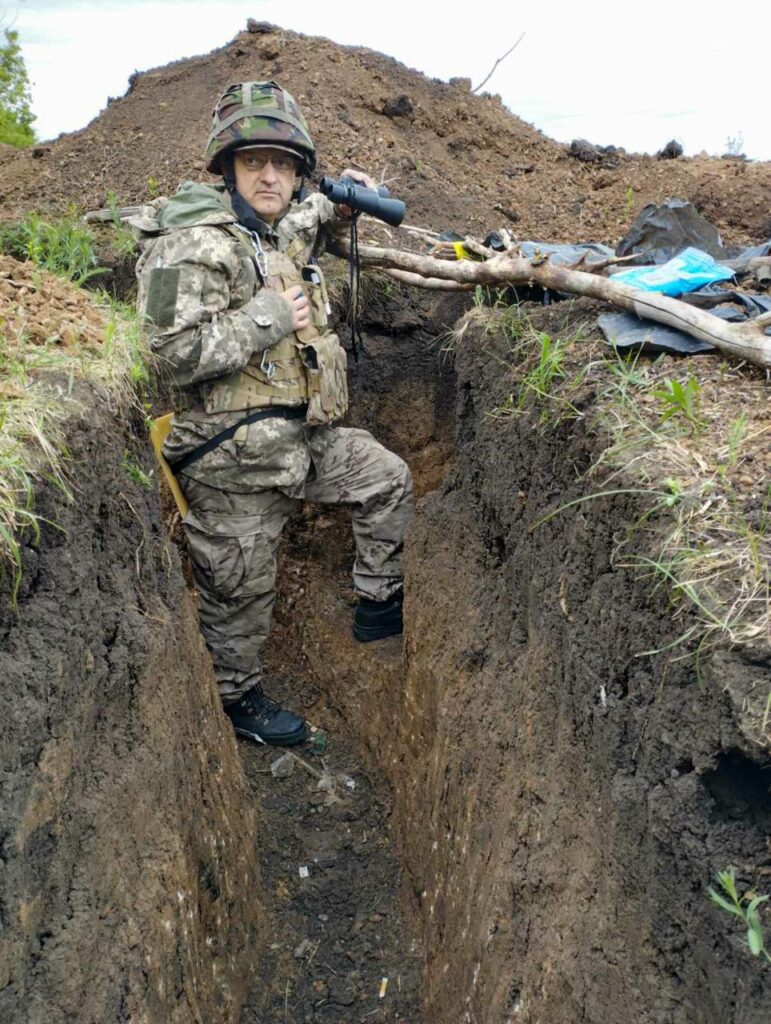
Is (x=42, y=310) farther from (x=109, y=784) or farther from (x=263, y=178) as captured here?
(x=109, y=784)

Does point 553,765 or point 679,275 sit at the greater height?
point 679,275

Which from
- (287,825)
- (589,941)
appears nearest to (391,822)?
(287,825)

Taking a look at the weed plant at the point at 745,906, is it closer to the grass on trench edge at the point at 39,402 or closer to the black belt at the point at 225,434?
the grass on trench edge at the point at 39,402

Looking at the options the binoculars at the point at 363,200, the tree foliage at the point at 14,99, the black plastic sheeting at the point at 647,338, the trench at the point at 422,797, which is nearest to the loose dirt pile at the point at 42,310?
the trench at the point at 422,797

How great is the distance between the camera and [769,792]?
1737mm

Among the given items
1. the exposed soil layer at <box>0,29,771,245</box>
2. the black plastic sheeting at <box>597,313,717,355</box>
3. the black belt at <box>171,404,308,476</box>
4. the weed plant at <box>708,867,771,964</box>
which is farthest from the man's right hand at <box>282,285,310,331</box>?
the weed plant at <box>708,867,771,964</box>

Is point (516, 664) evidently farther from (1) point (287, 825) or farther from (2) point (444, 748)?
(1) point (287, 825)

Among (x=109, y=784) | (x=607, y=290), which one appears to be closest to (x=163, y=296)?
(x=607, y=290)

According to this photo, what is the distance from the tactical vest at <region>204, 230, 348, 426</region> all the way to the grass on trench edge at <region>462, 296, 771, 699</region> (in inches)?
39.3

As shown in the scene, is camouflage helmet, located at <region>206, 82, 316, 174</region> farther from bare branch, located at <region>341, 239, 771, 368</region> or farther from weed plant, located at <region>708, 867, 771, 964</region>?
weed plant, located at <region>708, 867, 771, 964</region>

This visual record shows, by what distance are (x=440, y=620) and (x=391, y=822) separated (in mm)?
1005

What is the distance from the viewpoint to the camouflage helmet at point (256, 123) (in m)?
Result: 3.75

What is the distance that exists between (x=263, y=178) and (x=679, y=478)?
7.62 ft

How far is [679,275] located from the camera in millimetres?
3111
